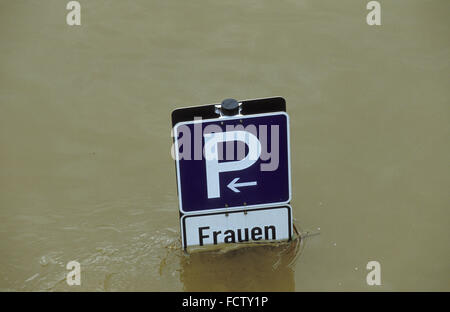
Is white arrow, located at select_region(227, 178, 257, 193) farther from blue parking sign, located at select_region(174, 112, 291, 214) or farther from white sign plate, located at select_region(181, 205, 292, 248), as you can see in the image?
white sign plate, located at select_region(181, 205, 292, 248)

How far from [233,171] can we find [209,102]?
5.55 feet

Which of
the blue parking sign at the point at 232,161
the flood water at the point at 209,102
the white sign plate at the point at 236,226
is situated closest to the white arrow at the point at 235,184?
the blue parking sign at the point at 232,161

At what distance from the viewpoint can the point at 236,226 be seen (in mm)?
3117

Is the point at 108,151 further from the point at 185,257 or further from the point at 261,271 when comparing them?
the point at 261,271

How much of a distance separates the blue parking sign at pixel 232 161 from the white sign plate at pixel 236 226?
0.14ft

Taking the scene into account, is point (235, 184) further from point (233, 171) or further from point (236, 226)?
Answer: point (236, 226)

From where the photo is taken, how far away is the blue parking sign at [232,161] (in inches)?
117

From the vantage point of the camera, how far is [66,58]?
202 inches

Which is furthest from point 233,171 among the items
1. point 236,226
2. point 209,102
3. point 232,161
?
point 209,102

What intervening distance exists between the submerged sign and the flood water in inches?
6.5

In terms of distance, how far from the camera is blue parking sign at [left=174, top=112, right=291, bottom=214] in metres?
2.98

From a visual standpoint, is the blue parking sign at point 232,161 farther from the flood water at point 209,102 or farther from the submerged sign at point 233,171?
the flood water at point 209,102

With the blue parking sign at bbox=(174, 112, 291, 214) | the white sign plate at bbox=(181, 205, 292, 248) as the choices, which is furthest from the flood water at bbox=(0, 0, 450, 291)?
the blue parking sign at bbox=(174, 112, 291, 214)
